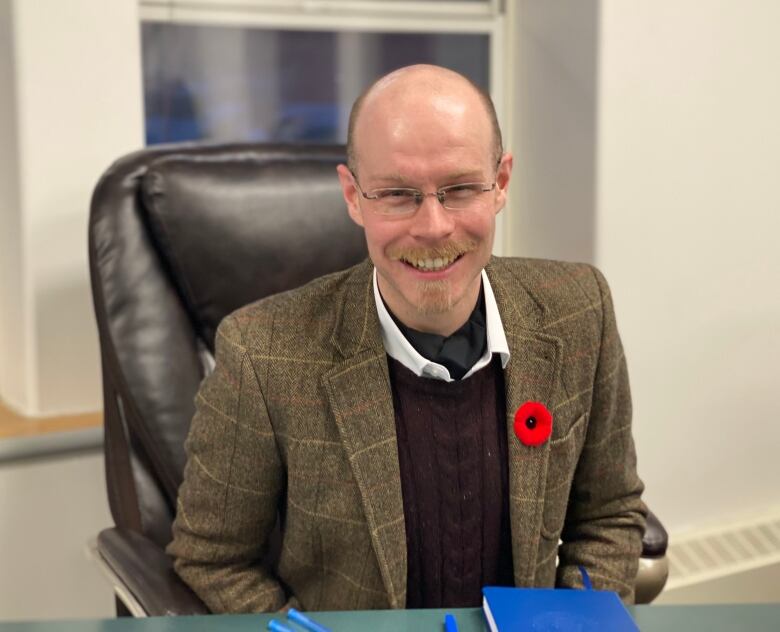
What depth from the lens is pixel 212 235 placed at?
1725mm

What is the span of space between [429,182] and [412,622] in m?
0.48

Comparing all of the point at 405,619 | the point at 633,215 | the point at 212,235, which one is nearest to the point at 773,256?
the point at 633,215

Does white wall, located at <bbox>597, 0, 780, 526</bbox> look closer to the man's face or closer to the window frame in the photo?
the window frame

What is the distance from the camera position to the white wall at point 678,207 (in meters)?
2.31

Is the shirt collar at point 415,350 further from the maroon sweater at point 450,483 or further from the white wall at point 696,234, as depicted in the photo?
the white wall at point 696,234

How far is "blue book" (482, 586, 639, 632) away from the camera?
3.12 ft

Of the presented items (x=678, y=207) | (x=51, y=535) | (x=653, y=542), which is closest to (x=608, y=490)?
(x=653, y=542)

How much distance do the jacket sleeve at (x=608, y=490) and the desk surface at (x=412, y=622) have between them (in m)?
0.43

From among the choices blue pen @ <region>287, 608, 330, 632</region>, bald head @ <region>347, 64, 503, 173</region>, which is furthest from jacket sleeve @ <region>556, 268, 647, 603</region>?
blue pen @ <region>287, 608, 330, 632</region>

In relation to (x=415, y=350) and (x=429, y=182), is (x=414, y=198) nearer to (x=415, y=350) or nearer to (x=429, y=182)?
(x=429, y=182)

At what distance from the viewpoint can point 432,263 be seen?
127cm

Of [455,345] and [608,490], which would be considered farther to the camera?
[608,490]

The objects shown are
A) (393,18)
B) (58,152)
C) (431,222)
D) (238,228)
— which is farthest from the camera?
(393,18)

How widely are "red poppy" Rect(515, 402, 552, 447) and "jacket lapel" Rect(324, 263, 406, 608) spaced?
0.16 m
